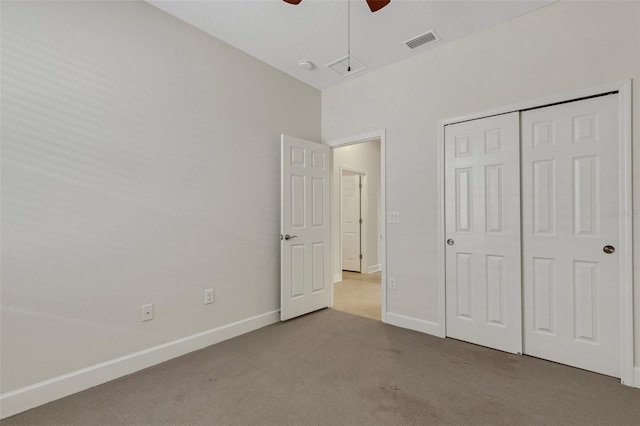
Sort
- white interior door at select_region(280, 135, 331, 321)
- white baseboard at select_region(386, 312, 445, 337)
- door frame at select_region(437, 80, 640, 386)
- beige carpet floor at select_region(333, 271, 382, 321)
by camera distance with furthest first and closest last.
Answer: beige carpet floor at select_region(333, 271, 382, 321)
white interior door at select_region(280, 135, 331, 321)
white baseboard at select_region(386, 312, 445, 337)
door frame at select_region(437, 80, 640, 386)

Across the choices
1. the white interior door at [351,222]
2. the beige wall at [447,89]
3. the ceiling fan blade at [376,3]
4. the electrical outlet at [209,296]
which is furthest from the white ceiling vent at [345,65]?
the white interior door at [351,222]

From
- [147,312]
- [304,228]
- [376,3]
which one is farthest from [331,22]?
[147,312]

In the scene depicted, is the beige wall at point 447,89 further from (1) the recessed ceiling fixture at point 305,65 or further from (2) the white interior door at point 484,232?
(1) the recessed ceiling fixture at point 305,65

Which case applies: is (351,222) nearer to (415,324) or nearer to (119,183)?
(415,324)

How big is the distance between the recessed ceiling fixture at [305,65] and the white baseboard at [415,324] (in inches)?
112

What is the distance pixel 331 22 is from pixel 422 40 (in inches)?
35.9

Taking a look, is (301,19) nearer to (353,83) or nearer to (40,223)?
(353,83)

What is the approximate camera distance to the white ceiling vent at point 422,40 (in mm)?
2726

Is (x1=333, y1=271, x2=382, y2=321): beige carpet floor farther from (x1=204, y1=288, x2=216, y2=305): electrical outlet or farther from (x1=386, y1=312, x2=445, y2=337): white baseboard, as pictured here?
(x1=204, y1=288, x2=216, y2=305): electrical outlet

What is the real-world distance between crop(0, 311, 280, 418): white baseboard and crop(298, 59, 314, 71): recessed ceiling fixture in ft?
9.03

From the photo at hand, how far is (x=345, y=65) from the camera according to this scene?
129 inches

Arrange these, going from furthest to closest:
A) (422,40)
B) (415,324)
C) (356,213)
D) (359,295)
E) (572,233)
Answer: (356,213) → (359,295) → (415,324) → (422,40) → (572,233)

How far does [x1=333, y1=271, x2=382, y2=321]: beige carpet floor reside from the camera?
3754 mm

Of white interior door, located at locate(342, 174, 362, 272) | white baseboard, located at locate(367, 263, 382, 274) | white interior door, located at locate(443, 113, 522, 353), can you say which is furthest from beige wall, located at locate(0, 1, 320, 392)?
white baseboard, located at locate(367, 263, 382, 274)
